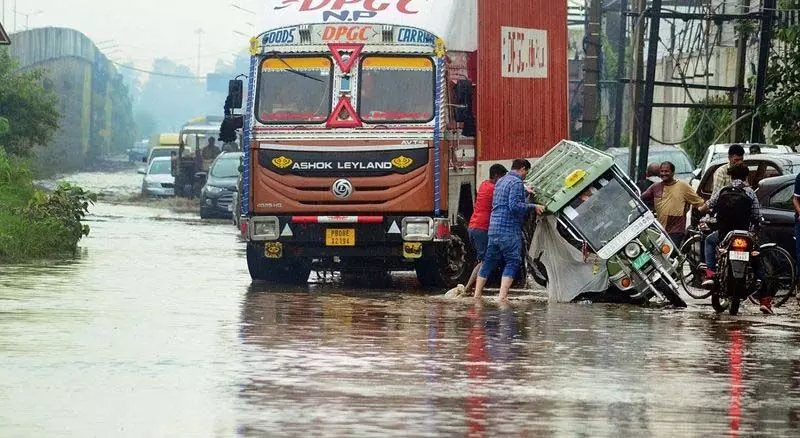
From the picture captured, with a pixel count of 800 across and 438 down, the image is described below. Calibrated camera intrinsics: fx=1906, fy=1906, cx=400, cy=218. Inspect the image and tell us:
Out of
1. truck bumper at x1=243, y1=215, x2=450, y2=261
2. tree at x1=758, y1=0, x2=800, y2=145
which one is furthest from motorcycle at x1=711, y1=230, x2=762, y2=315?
tree at x1=758, y1=0, x2=800, y2=145

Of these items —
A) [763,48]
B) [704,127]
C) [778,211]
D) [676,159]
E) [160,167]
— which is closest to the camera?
[778,211]

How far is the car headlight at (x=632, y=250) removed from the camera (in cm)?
2014

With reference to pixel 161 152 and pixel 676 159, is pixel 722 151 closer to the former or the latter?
pixel 676 159

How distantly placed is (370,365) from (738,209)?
22.5ft

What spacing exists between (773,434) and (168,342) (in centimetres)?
599

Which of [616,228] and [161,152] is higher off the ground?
[161,152]

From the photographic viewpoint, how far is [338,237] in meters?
22.3

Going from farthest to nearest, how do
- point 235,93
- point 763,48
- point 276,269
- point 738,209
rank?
point 763,48 < point 276,269 < point 235,93 < point 738,209

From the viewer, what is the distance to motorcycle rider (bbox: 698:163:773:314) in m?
19.2

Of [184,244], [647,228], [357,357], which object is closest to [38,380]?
[357,357]


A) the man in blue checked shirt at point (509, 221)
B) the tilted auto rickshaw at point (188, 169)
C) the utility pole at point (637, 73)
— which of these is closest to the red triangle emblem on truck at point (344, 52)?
the man in blue checked shirt at point (509, 221)

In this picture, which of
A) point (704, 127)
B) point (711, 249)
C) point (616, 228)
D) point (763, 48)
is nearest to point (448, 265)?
point (616, 228)

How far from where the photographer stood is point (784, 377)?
43.9 feet

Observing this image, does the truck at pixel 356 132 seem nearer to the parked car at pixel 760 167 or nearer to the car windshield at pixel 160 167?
the parked car at pixel 760 167
